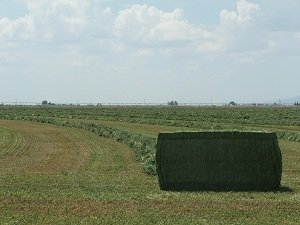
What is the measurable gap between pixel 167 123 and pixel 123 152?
33.6m

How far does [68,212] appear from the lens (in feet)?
49.4

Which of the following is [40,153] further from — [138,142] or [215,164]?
[215,164]

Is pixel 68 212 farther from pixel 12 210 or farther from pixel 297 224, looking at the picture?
pixel 297 224

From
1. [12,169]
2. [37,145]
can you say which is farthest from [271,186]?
[37,145]

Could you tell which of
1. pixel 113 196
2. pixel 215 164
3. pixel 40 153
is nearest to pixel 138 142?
pixel 40 153

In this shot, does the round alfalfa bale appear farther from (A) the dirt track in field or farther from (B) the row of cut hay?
(A) the dirt track in field

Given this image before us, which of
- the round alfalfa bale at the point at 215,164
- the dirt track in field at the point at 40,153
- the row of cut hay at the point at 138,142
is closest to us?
the round alfalfa bale at the point at 215,164

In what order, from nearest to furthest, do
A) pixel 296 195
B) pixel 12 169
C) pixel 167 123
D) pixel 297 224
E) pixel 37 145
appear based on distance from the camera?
pixel 297 224 → pixel 296 195 → pixel 12 169 → pixel 37 145 → pixel 167 123

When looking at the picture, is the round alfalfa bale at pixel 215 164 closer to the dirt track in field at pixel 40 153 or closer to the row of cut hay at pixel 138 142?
the row of cut hay at pixel 138 142

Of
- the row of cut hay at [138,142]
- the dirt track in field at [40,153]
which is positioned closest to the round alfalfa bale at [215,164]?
the row of cut hay at [138,142]

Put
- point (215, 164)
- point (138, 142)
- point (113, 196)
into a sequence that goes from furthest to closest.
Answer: point (138, 142) < point (215, 164) < point (113, 196)

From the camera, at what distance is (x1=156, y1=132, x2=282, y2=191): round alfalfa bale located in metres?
19.9

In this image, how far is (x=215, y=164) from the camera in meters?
19.9

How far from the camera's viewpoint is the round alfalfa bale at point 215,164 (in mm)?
19891
